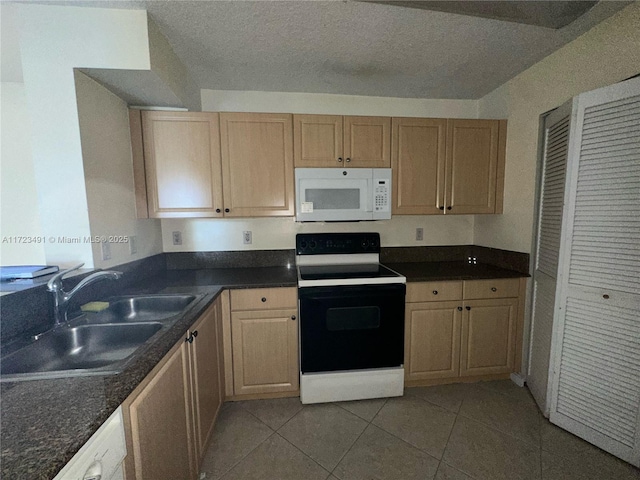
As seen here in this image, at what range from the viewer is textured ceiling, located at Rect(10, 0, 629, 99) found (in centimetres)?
134

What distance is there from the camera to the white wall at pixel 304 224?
2205 millimetres

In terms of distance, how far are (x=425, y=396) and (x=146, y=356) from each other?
1840 millimetres

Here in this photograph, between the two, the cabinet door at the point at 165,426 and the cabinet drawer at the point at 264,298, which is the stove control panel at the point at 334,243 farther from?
the cabinet door at the point at 165,426

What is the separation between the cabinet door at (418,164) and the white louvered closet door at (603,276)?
78cm

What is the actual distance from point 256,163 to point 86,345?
4.59 feet

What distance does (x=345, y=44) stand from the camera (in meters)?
1.60

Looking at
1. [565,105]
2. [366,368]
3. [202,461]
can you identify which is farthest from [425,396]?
[565,105]

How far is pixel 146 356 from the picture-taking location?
898 mm

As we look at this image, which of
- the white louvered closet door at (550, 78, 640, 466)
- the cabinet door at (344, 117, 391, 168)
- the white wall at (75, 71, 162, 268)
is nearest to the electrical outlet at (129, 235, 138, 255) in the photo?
the white wall at (75, 71, 162, 268)

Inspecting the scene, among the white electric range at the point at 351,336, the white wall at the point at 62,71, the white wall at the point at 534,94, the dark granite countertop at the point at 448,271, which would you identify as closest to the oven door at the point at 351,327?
the white electric range at the point at 351,336

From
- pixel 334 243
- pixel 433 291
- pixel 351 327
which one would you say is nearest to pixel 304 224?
pixel 334 243

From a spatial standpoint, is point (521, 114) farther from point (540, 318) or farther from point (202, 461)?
point (202, 461)

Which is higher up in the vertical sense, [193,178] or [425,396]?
[193,178]

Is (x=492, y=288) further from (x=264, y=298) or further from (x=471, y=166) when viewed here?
(x=264, y=298)
